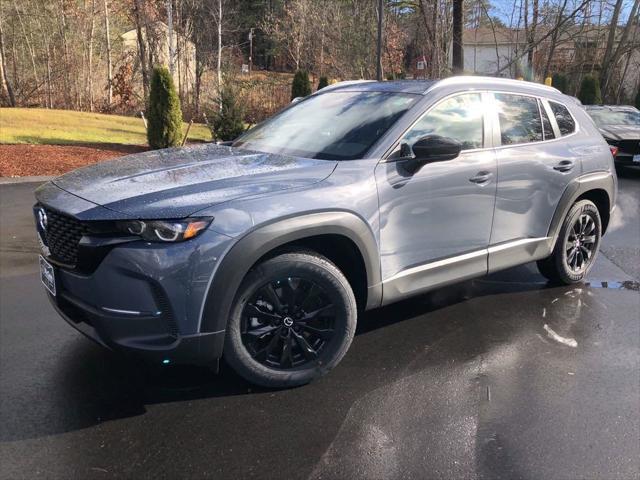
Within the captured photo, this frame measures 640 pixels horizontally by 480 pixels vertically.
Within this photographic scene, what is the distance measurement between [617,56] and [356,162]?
30.7 meters

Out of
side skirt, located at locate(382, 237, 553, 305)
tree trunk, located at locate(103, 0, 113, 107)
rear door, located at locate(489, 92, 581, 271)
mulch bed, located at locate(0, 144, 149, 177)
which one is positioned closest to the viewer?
side skirt, located at locate(382, 237, 553, 305)

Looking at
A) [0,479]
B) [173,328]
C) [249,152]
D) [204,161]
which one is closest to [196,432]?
[173,328]

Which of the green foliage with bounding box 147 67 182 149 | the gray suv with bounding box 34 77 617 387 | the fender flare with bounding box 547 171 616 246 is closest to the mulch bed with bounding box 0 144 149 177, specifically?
the green foliage with bounding box 147 67 182 149

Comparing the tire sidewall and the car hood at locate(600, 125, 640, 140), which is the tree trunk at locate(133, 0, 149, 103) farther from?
the tire sidewall

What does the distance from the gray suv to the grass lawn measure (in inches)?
516

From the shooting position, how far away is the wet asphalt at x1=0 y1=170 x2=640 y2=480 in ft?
8.84

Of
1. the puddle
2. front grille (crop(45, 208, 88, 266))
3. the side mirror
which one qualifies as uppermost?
the side mirror

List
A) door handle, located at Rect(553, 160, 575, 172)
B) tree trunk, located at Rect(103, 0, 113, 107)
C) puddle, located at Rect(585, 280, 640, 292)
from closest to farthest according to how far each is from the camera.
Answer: door handle, located at Rect(553, 160, 575, 172) → puddle, located at Rect(585, 280, 640, 292) → tree trunk, located at Rect(103, 0, 113, 107)

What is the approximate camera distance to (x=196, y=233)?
2766 millimetres

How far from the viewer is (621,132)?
1274cm

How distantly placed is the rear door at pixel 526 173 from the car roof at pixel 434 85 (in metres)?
0.08

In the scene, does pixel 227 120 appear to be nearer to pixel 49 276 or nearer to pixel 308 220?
pixel 49 276

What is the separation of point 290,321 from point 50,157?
443 inches

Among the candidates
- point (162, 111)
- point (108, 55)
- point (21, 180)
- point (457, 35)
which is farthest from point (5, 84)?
point (457, 35)
